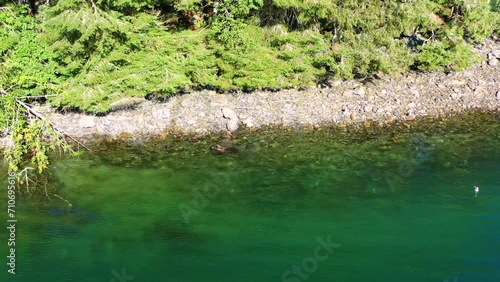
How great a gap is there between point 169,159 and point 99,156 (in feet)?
9.19

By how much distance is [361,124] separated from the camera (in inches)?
814

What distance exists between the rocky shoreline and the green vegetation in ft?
1.93

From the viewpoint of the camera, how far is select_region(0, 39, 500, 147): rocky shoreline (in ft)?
66.3

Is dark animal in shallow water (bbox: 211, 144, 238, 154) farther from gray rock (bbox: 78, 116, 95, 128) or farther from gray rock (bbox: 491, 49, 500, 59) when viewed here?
gray rock (bbox: 491, 49, 500, 59)

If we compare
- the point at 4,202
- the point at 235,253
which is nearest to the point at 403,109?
the point at 235,253

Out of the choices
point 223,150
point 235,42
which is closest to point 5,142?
point 223,150

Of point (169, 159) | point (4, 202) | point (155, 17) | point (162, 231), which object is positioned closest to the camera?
point (162, 231)

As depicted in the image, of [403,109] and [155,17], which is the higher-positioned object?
[155,17]

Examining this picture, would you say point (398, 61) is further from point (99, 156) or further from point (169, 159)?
point (99, 156)

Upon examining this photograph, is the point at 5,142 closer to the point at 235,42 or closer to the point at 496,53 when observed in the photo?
the point at 235,42

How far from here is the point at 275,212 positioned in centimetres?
1456

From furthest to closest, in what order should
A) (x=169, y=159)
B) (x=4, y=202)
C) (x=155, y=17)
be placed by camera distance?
(x=155, y=17) → (x=169, y=159) → (x=4, y=202)

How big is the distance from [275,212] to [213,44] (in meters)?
9.73

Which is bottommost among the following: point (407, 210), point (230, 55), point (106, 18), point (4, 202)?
point (4, 202)
